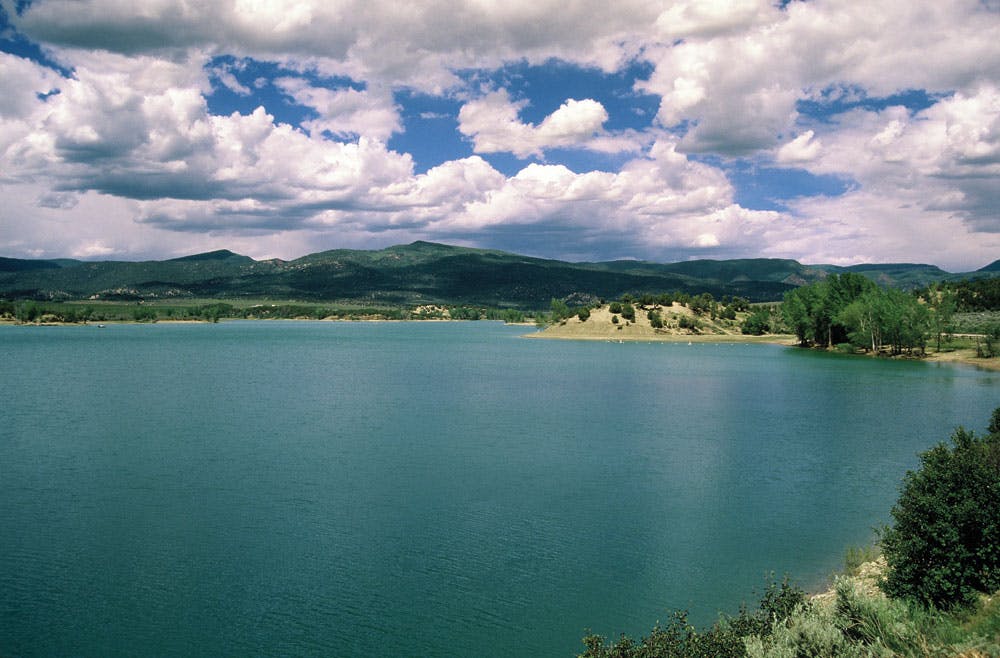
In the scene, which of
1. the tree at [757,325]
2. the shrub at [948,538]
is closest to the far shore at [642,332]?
the tree at [757,325]

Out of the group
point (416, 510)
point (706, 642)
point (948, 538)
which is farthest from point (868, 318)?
point (706, 642)

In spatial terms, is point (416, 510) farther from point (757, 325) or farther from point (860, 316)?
point (757, 325)

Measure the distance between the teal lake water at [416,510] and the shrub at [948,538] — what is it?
494 centimetres

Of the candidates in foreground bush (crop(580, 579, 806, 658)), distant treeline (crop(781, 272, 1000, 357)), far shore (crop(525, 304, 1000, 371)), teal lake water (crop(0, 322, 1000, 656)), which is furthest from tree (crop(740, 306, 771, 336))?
foreground bush (crop(580, 579, 806, 658))

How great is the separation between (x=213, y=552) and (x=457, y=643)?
10.7 meters

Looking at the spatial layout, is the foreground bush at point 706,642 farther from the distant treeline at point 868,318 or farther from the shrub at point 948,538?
the distant treeline at point 868,318

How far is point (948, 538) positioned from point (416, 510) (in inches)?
758

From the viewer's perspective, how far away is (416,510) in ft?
95.1

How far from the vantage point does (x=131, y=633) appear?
18516 millimetres

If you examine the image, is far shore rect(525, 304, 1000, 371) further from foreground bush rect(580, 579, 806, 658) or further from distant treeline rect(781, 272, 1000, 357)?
foreground bush rect(580, 579, 806, 658)

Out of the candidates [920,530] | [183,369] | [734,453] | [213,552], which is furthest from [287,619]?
[183,369]

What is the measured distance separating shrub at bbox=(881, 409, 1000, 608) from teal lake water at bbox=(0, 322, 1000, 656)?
4.94 metres

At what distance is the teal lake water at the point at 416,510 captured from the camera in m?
19.3

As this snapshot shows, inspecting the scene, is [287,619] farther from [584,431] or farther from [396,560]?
[584,431]
